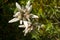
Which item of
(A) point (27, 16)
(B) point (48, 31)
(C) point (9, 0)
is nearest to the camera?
(A) point (27, 16)

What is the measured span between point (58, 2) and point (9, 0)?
1.32ft

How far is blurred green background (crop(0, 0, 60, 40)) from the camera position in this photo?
1310 millimetres

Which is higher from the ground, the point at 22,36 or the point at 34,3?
the point at 34,3

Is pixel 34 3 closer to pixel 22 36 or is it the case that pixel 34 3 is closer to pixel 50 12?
pixel 50 12

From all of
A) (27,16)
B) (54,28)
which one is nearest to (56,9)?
(54,28)

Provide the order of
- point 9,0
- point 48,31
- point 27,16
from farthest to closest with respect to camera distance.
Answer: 1. point 9,0
2. point 48,31
3. point 27,16

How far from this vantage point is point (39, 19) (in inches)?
51.8

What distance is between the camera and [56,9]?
136 centimetres

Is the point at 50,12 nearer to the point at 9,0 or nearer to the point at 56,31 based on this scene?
the point at 56,31

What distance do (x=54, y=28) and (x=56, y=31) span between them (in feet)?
0.10

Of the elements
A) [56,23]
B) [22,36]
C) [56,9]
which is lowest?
[22,36]

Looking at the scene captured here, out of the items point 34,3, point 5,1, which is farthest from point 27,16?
point 5,1

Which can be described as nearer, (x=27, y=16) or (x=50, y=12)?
(x=27, y=16)

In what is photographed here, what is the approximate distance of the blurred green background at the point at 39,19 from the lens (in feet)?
4.30
